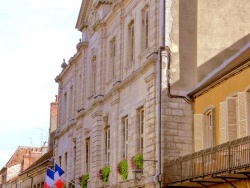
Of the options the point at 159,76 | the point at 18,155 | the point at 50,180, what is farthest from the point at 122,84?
the point at 18,155

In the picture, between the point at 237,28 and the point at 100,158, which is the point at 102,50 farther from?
the point at 237,28

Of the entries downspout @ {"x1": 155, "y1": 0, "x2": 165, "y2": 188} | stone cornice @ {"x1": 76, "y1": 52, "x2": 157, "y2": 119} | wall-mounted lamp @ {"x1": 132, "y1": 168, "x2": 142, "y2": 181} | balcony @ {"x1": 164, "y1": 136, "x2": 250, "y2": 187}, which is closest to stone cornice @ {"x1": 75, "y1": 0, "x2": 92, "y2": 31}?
stone cornice @ {"x1": 76, "y1": 52, "x2": 157, "y2": 119}

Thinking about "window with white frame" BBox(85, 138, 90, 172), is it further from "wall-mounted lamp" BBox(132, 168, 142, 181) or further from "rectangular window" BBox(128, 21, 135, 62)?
"wall-mounted lamp" BBox(132, 168, 142, 181)

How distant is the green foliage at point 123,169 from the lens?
25453 mm

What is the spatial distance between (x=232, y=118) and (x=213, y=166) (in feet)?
6.01

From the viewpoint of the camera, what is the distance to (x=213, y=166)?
61.6 feet

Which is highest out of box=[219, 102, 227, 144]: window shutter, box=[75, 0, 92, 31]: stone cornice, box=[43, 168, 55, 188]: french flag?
box=[75, 0, 92, 31]: stone cornice

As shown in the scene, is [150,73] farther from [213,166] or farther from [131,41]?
[213,166]

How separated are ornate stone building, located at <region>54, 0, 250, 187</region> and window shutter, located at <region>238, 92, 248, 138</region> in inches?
146

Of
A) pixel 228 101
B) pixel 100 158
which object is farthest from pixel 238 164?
pixel 100 158

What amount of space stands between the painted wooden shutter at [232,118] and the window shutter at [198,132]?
209 centimetres

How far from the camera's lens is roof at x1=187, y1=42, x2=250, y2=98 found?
19.4 metres

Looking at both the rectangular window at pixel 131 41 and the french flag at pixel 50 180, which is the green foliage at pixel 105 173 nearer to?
the french flag at pixel 50 180

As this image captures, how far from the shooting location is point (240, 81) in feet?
64.1
